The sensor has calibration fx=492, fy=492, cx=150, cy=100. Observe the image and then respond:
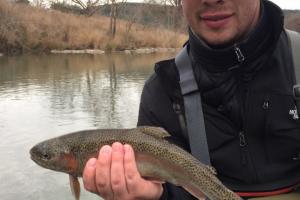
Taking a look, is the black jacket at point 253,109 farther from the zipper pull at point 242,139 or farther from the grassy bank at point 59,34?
the grassy bank at point 59,34

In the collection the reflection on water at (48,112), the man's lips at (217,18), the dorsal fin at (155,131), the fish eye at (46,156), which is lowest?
the reflection on water at (48,112)

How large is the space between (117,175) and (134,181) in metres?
0.09

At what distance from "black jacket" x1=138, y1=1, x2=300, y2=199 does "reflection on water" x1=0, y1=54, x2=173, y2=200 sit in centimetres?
400

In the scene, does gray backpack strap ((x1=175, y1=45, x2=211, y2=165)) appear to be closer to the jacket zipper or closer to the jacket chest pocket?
the jacket zipper

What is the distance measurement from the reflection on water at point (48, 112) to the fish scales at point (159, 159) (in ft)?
13.0

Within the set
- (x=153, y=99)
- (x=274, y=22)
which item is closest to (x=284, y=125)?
(x=274, y=22)

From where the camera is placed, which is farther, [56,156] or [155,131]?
[56,156]

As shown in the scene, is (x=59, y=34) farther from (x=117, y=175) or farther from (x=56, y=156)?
(x=117, y=175)

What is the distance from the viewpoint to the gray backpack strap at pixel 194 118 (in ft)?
8.30

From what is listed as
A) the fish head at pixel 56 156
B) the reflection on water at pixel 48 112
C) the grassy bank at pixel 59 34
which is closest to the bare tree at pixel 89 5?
the grassy bank at pixel 59 34

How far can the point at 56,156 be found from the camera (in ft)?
8.55

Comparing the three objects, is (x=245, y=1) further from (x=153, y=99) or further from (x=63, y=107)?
(x=63, y=107)

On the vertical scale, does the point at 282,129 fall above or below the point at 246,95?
below

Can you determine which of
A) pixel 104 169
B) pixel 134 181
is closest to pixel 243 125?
pixel 134 181
